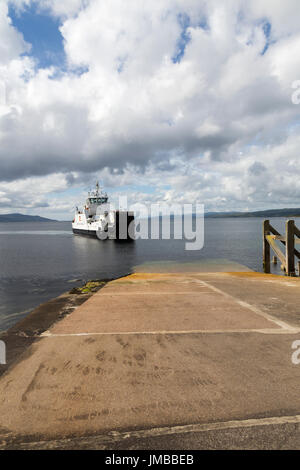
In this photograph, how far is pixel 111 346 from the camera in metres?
4.23

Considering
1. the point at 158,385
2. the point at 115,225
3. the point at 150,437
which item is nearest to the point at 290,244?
the point at 158,385

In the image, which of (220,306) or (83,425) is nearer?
(83,425)

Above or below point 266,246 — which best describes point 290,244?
above

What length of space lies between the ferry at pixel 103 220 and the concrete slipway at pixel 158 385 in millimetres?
51399

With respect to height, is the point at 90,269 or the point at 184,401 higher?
the point at 184,401

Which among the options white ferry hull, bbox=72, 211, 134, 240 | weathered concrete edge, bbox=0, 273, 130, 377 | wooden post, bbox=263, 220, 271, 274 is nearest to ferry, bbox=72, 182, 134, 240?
white ferry hull, bbox=72, 211, 134, 240

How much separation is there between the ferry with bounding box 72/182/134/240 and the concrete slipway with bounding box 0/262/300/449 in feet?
169

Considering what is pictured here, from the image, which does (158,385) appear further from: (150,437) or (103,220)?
(103,220)

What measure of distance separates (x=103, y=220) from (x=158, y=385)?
5667 centimetres

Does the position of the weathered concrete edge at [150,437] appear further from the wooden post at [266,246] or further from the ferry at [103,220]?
the ferry at [103,220]

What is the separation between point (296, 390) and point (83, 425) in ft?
7.50

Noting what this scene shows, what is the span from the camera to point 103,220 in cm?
5850
